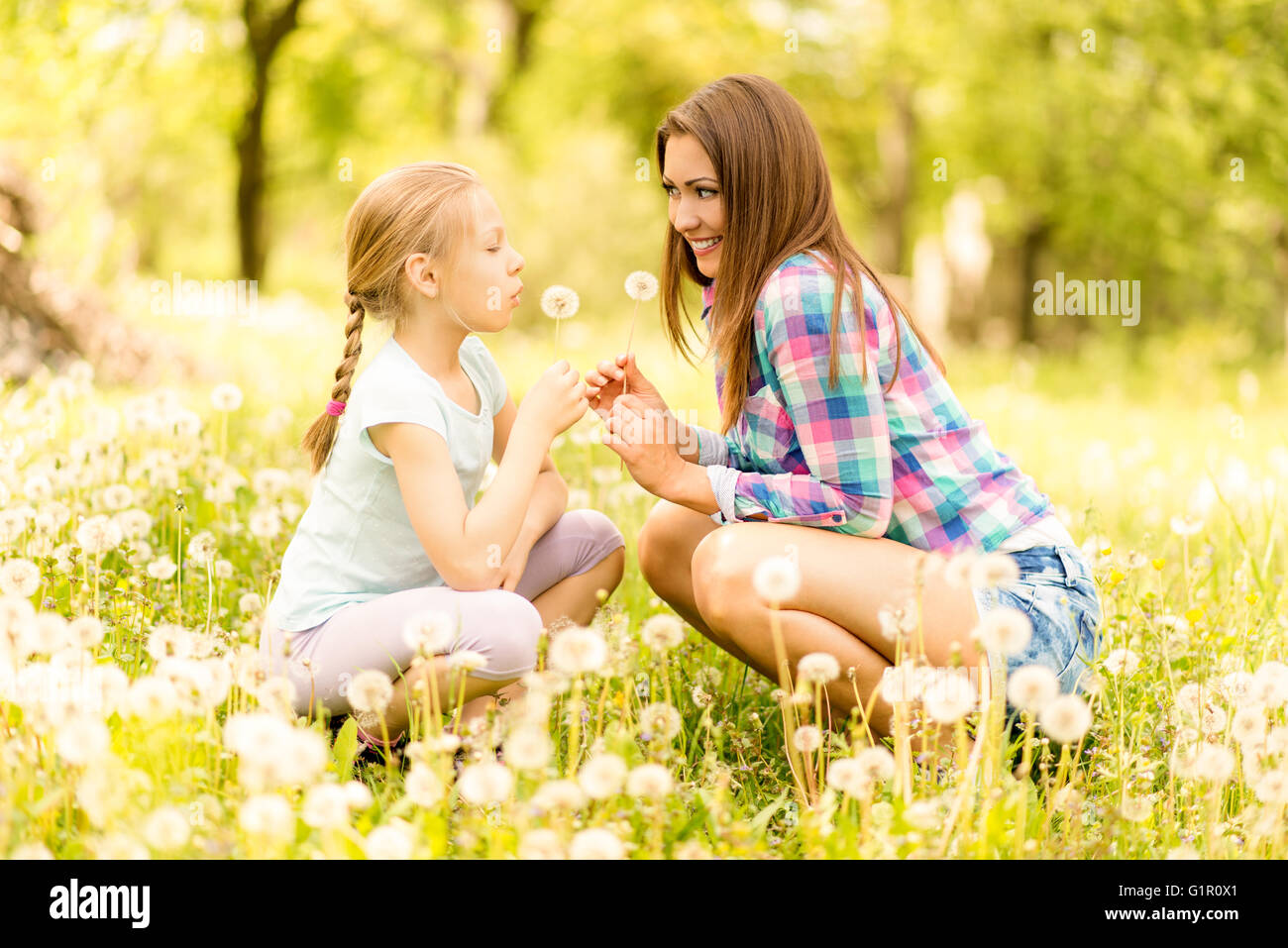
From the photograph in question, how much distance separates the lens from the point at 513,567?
110 inches

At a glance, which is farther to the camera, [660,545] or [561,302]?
[660,545]

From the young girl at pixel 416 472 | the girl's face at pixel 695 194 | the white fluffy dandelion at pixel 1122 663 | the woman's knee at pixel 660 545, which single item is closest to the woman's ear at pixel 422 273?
the young girl at pixel 416 472

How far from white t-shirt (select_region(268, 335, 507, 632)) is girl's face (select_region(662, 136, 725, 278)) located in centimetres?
71

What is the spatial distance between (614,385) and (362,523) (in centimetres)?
73

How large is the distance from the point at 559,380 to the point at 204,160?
82.6 ft

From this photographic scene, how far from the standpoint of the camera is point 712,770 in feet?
7.89

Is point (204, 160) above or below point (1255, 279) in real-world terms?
above

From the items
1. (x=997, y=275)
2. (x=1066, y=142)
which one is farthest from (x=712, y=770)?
(x=997, y=275)

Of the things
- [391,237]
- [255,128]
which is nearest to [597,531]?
[391,237]

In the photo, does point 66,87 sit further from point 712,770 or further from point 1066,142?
point 1066,142

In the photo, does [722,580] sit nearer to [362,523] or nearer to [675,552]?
[675,552]

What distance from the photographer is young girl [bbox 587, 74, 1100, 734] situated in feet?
8.47
